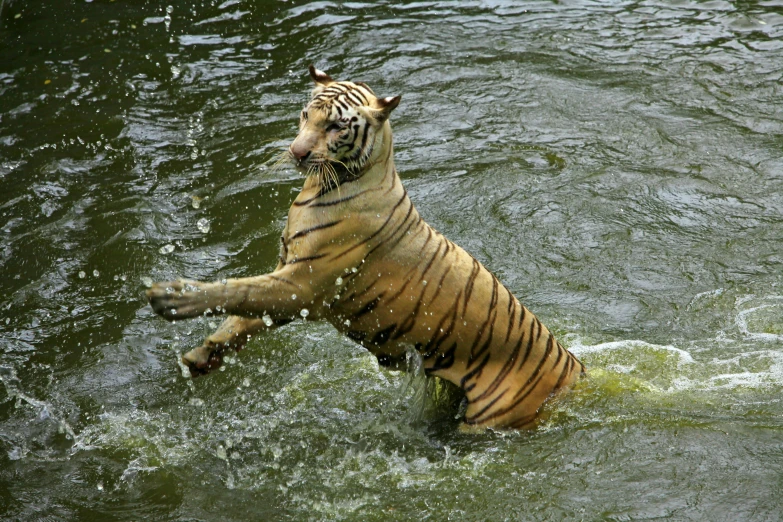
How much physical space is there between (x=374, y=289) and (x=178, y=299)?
0.80 m

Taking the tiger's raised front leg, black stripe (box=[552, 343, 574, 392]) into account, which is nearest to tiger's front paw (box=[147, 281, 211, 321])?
the tiger's raised front leg

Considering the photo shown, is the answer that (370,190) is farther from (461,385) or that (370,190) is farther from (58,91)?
(58,91)

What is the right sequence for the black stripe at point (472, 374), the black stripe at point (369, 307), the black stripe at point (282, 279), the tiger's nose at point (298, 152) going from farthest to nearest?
1. the black stripe at point (472, 374)
2. the black stripe at point (369, 307)
3. the black stripe at point (282, 279)
4. the tiger's nose at point (298, 152)

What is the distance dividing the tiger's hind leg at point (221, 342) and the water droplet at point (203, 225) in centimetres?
181

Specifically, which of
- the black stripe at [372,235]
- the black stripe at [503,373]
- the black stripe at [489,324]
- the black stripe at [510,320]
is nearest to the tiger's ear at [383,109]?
the black stripe at [372,235]

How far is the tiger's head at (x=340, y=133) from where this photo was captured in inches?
131

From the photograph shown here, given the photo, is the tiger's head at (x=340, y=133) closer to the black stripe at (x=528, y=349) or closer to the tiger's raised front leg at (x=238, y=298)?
the tiger's raised front leg at (x=238, y=298)

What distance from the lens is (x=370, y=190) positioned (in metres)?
3.51

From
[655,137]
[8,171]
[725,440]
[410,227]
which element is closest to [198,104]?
[8,171]

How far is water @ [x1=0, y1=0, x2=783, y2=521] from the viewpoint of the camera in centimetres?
373

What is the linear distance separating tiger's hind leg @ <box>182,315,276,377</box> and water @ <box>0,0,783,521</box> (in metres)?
0.34

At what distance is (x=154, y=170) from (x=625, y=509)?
13.5 ft

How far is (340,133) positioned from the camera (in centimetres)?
336

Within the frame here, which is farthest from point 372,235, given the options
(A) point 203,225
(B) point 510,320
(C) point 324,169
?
(A) point 203,225
